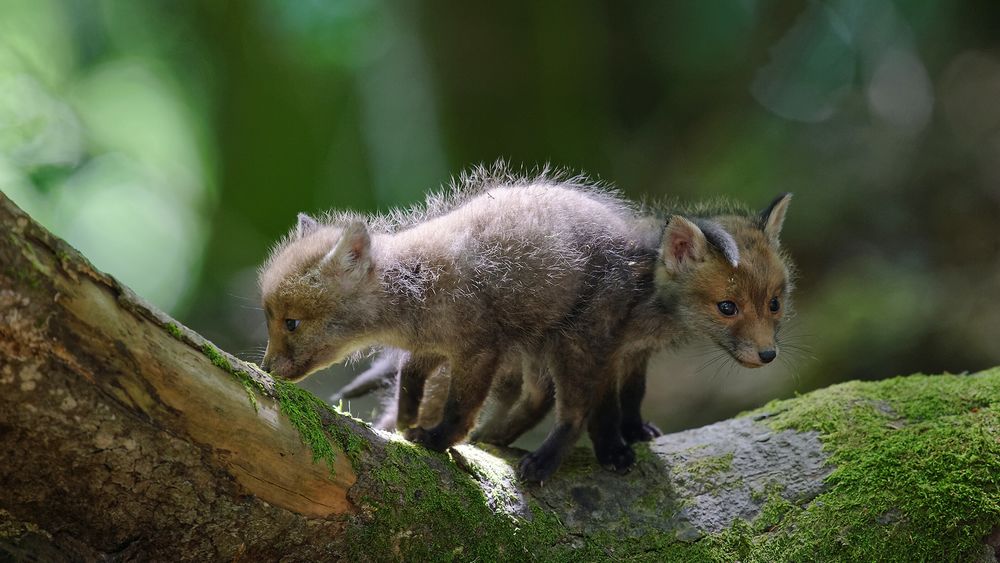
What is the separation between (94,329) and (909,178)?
28.5 feet

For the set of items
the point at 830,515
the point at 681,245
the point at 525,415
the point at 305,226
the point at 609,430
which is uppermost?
the point at 305,226

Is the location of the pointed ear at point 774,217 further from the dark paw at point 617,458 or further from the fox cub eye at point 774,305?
the dark paw at point 617,458

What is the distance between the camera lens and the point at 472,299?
13.6 feet

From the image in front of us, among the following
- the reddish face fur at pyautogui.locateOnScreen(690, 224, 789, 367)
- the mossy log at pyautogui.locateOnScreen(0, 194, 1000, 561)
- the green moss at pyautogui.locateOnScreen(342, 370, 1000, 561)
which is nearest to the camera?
the mossy log at pyautogui.locateOnScreen(0, 194, 1000, 561)

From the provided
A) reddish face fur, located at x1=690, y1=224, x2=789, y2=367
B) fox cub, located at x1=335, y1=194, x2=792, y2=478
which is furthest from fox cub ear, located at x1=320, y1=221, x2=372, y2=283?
reddish face fur, located at x1=690, y1=224, x2=789, y2=367

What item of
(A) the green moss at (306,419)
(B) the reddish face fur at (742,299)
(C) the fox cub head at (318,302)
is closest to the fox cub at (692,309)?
(B) the reddish face fur at (742,299)

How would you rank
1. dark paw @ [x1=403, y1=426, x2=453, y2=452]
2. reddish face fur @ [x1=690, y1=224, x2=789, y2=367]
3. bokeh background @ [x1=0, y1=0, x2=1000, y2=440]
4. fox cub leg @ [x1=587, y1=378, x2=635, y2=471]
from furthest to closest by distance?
bokeh background @ [x1=0, y1=0, x2=1000, y2=440] → reddish face fur @ [x1=690, y1=224, x2=789, y2=367] → fox cub leg @ [x1=587, y1=378, x2=635, y2=471] → dark paw @ [x1=403, y1=426, x2=453, y2=452]

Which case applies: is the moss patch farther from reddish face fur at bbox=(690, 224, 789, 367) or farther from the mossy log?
reddish face fur at bbox=(690, 224, 789, 367)

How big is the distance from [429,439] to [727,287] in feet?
5.72

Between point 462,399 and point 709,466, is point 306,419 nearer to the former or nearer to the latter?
point 462,399

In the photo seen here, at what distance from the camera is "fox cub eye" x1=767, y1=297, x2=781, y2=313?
4.39m

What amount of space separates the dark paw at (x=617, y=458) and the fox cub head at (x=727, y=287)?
79cm

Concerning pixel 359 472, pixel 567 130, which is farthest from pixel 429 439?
pixel 567 130

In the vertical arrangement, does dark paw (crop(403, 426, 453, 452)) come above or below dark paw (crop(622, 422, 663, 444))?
below
